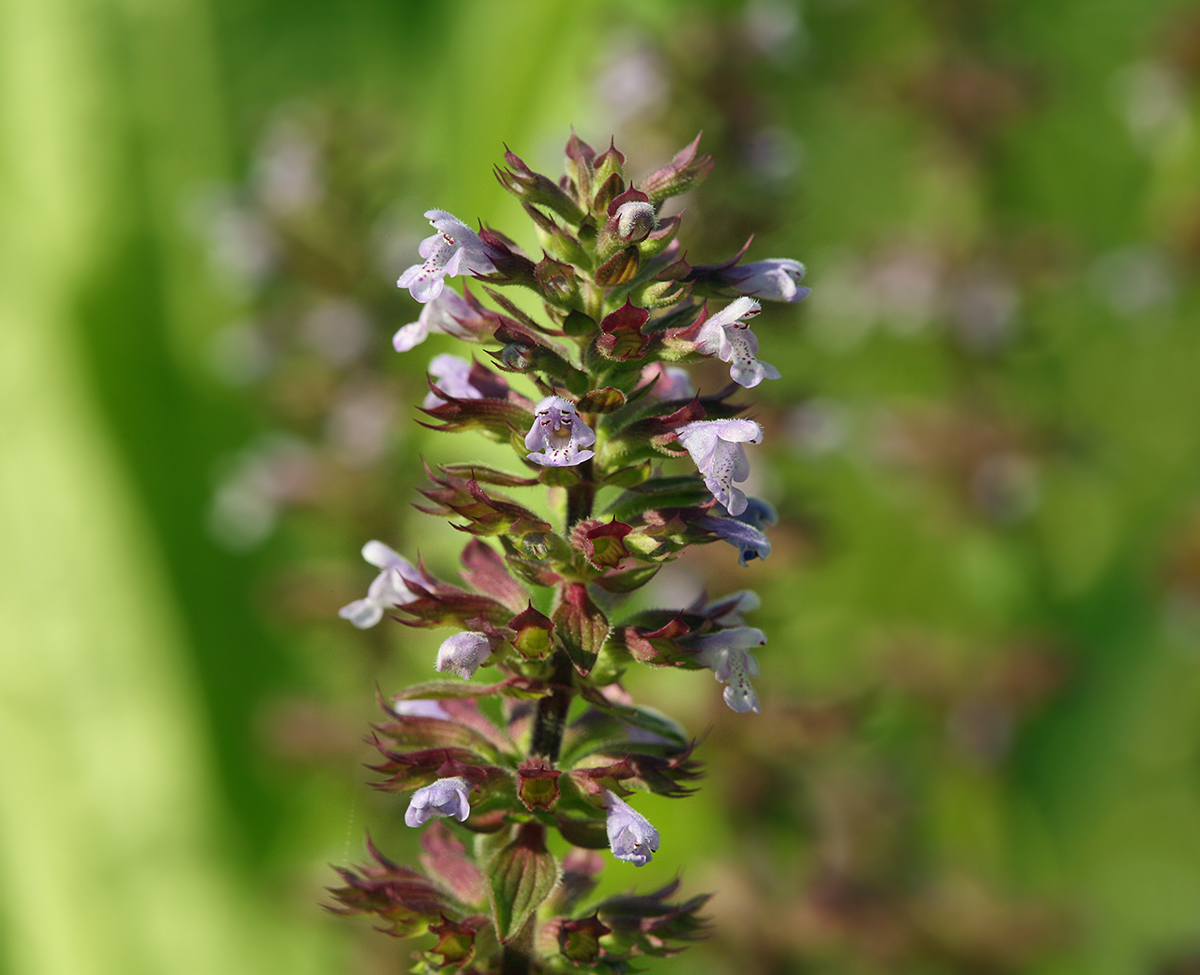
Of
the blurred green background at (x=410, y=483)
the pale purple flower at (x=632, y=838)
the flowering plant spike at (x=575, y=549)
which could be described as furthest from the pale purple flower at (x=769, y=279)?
the blurred green background at (x=410, y=483)

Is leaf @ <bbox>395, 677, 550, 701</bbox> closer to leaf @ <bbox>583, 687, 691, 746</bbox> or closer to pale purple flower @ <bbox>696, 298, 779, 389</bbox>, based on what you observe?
leaf @ <bbox>583, 687, 691, 746</bbox>

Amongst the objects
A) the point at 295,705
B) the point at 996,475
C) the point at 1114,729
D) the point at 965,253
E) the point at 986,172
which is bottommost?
the point at 295,705

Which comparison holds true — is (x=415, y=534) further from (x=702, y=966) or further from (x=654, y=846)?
(x=654, y=846)

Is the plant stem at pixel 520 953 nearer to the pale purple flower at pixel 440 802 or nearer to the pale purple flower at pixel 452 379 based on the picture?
the pale purple flower at pixel 440 802

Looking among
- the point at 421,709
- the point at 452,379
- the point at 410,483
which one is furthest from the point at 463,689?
the point at 410,483

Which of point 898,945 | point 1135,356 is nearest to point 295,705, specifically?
point 898,945
